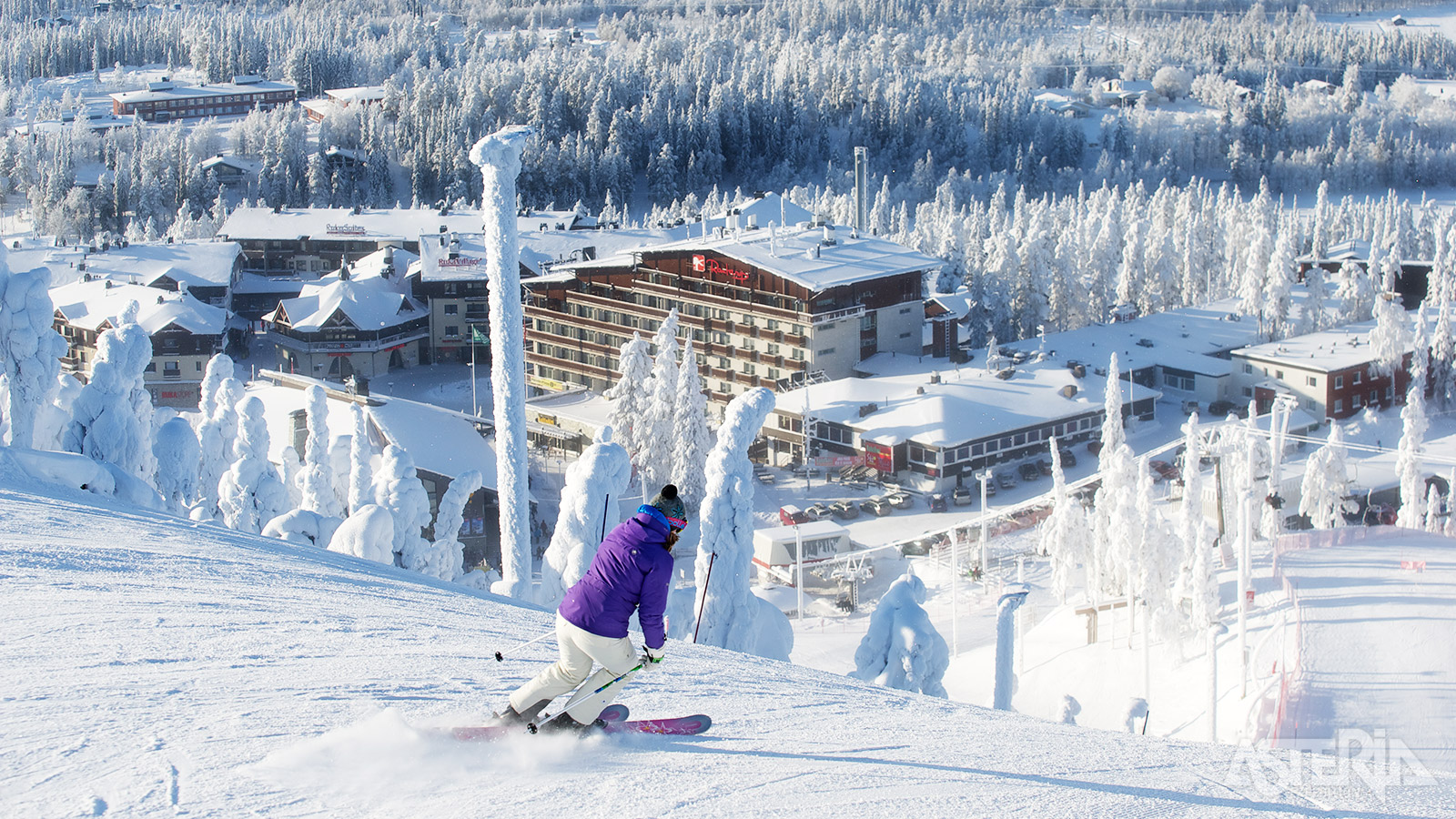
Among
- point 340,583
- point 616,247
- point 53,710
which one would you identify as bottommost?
point 616,247

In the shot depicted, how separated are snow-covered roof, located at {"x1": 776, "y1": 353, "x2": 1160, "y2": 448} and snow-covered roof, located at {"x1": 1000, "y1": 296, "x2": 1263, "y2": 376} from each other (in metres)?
3.37

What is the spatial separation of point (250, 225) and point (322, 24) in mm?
95580

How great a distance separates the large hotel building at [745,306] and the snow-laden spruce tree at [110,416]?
23371mm

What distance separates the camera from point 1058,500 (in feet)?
85.8

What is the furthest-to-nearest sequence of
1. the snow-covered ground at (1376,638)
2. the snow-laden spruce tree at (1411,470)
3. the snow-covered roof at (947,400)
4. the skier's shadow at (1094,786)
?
1. the snow-covered roof at (947,400)
2. the snow-laden spruce tree at (1411,470)
3. the snow-covered ground at (1376,638)
4. the skier's shadow at (1094,786)

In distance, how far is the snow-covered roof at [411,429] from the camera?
28.6 meters

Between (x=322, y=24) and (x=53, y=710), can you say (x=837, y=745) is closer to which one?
(x=53, y=710)

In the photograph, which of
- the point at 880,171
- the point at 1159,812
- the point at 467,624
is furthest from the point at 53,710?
the point at 880,171

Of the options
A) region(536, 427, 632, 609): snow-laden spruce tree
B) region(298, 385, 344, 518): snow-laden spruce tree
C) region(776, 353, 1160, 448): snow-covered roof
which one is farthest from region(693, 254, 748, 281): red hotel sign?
region(536, 427, 632, 609): snow-laden spruce tree

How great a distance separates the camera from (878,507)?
3152cm

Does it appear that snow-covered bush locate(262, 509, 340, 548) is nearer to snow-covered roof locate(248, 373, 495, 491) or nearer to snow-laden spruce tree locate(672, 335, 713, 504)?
snow-covered roof locate(248, 373, 495, 491)

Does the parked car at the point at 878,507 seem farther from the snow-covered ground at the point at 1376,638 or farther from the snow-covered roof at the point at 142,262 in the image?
the snow-covered roof at the point at 142,262

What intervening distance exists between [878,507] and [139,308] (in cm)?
2595

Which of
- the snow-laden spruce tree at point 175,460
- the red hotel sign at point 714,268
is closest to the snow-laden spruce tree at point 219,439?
the snow-laden spruce tree at point 175,460
